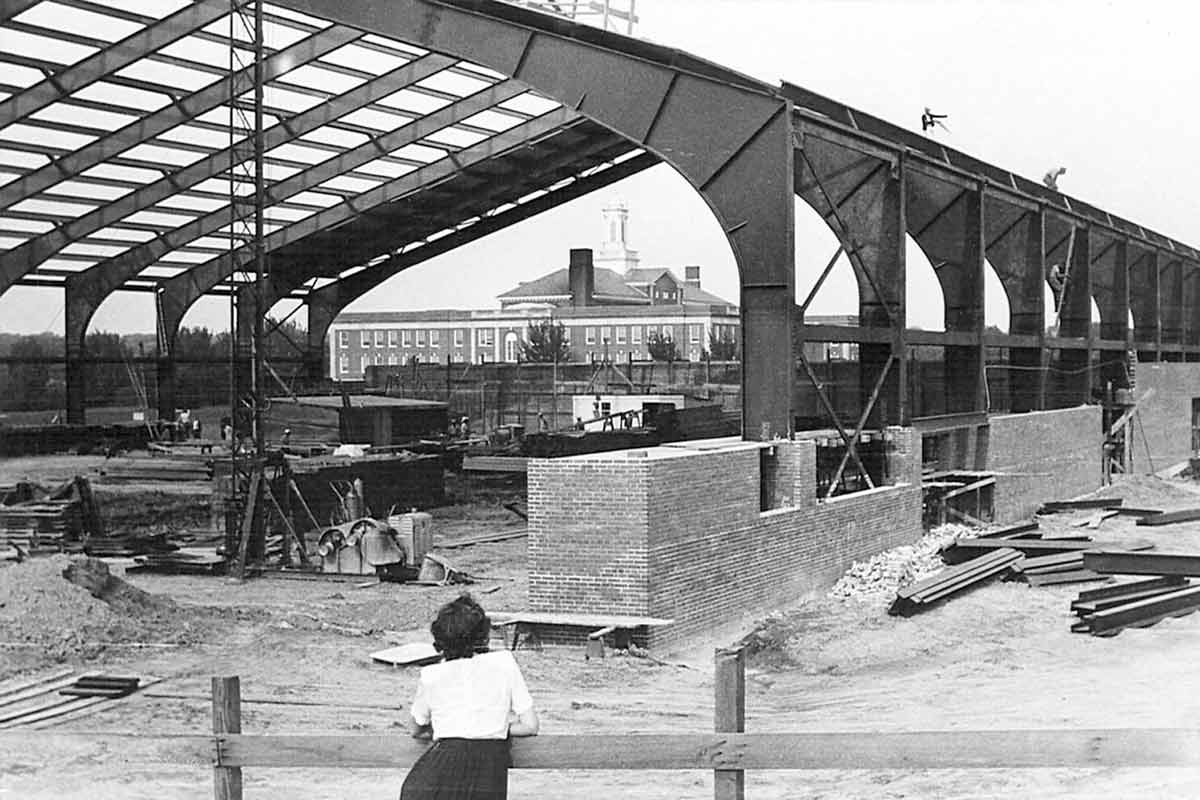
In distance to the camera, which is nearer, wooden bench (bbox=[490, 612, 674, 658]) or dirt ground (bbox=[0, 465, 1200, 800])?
dirt ground (bbox=[0, 465, 1200, 800])

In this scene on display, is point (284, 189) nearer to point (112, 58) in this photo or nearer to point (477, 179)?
point (477, 179)

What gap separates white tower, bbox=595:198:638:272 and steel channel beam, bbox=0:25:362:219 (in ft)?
202

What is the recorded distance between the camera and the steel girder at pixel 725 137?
18891mm

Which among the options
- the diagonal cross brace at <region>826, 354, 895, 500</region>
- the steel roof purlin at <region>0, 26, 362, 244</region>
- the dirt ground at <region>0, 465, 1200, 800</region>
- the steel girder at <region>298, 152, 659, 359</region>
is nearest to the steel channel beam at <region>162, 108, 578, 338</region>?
the steel roof purlin at <region>0, 26, 362, 244</region>

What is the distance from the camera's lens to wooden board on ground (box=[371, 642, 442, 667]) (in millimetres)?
14078

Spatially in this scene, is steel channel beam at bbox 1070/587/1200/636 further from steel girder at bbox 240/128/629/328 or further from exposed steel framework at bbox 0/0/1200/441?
steel girder at bbox 240/128/629/328

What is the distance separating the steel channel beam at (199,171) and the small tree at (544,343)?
99.3 ft

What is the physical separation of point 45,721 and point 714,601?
809cm

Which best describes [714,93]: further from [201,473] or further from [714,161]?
[201,473]

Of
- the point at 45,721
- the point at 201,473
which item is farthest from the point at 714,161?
the point at 201,473

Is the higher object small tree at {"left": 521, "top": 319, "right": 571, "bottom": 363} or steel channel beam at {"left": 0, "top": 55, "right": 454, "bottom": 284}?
steel channel beam at {"left": 0, "top": 55, "right": 454, "bottom": 284}

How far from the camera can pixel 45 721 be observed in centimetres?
1157

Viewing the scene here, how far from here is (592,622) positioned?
49.4 ft

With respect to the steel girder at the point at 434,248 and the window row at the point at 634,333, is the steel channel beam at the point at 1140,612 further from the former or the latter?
the window row at the point at 634,333
